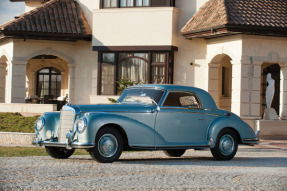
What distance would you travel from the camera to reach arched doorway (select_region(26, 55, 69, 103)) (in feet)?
99.8

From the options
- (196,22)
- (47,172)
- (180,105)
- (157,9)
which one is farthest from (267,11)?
(47,172)

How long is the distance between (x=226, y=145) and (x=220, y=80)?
1335 cm

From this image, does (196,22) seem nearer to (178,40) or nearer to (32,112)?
(178,40)

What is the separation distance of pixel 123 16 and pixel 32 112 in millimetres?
5875

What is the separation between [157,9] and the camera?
2467 centimetres

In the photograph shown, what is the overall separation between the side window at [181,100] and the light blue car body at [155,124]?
92 mm

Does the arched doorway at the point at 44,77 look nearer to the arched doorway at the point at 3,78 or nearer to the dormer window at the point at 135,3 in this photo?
the arched doorway at the point at 3,78

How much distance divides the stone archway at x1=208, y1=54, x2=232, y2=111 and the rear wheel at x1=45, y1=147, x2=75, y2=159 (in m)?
12.9

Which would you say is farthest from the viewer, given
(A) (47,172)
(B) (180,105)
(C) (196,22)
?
(C) (196,22)

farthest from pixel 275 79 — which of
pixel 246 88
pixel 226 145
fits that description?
pixel 226 145

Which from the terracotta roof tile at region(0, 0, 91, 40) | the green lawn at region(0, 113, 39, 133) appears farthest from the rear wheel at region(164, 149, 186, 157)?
the terracotta roof tile at region(0, 0, 91, 40)


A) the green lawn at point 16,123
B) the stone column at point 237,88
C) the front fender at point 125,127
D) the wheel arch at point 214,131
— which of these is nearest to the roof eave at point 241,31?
the stone column at point 237,88

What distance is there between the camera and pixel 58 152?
1224 centimetres

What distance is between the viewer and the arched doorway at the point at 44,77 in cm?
3042
